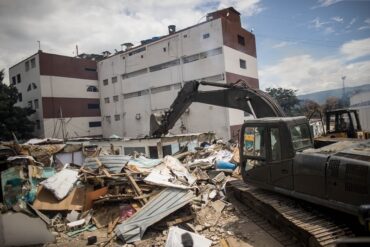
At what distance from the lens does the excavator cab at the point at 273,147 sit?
5.10 m

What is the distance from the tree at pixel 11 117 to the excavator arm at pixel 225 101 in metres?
21.7

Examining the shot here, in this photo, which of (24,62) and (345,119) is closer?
(345,119)

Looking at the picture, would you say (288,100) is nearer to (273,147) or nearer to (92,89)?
(92,89)

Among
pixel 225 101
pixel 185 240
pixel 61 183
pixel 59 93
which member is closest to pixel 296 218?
pixel 185 240

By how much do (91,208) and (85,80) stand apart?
3125cm

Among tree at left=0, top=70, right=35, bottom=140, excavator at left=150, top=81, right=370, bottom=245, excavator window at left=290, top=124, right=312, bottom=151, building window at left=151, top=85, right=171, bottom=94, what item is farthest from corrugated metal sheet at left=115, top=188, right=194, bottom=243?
tree at left=0, top=70, right=35, bottom=140

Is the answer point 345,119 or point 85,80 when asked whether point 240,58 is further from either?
point 85,80

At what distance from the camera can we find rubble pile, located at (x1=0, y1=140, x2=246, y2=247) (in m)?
6.18

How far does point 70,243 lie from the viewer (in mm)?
6480

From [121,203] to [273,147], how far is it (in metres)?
4.64

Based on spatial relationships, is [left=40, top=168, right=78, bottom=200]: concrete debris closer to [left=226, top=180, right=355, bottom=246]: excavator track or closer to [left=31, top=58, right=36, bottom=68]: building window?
[left=226, top=180, right=355, bottom=246]: excavator track

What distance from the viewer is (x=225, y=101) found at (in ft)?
31.1

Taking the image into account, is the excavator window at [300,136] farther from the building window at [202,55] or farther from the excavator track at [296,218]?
the building window at [202,55]

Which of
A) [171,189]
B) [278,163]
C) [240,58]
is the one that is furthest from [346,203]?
[240,58]
